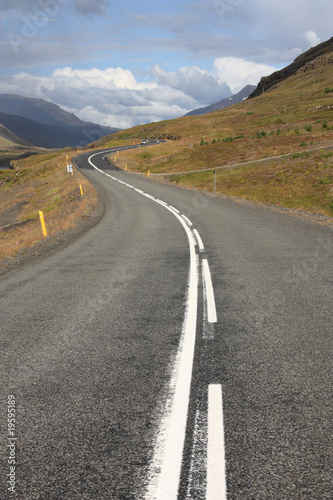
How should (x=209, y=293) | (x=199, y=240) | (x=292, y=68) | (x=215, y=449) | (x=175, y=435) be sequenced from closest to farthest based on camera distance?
(x=215, y=449) → (x=175, y=435) → (x=209, y=293) → (x=199, y=240) → (x=292, y=68)

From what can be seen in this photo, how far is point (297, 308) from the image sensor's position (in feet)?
17.0

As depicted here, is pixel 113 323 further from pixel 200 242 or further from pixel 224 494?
pixel 200 242

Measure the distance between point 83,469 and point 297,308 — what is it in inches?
155

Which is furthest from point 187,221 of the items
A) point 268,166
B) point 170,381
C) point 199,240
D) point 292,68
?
point 292,68

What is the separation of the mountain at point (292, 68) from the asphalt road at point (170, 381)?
7599 inches

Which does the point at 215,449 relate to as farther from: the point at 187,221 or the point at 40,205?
the point at 40,205

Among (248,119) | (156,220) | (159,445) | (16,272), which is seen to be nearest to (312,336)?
(159,445)

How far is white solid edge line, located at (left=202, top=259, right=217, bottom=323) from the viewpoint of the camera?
5021 mm

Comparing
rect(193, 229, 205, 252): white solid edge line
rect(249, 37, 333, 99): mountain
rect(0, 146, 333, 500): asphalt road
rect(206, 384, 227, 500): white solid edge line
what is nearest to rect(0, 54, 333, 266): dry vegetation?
rect(193, 229, 205, 252): white solid edge line

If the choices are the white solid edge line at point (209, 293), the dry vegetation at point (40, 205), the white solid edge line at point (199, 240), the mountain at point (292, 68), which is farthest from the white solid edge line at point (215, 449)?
the mountain at point (292, 68)

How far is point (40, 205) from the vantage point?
111 ft

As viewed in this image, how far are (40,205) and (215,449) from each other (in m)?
34.7

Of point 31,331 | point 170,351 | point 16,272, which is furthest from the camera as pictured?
point 16,272

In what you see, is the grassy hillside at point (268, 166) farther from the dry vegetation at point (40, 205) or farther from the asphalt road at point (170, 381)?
the asphalt road at point (170, 381)
